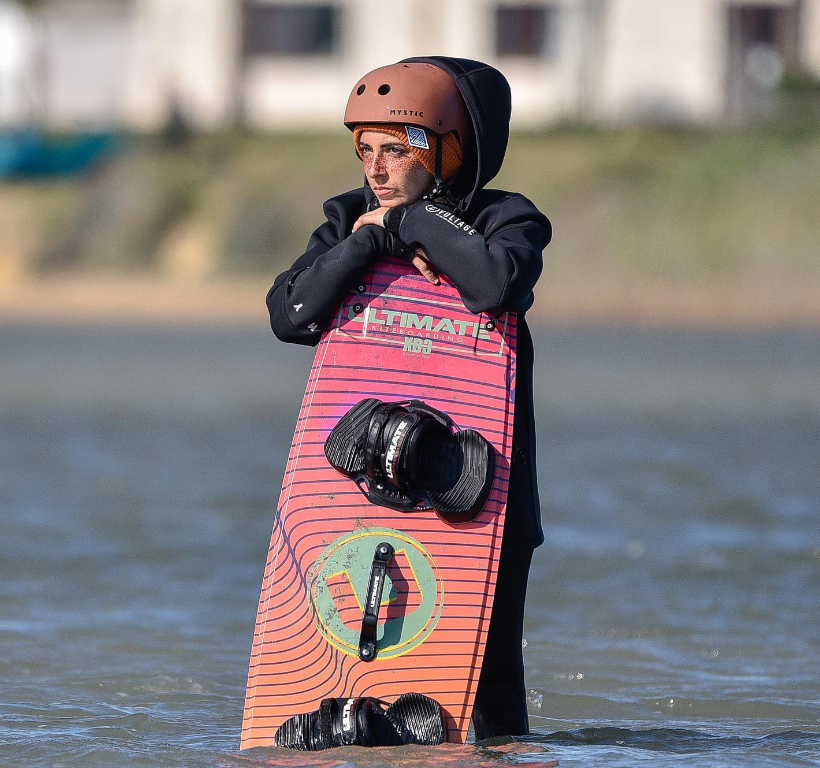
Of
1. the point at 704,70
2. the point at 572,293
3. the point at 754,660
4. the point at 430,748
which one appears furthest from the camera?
the point at 704,70

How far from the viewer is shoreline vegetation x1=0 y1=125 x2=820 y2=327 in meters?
22.7

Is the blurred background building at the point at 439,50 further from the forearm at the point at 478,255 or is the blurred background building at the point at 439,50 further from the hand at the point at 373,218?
the forearm at the point at 478,255

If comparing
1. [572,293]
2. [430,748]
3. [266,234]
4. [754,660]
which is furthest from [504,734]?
[266,234]

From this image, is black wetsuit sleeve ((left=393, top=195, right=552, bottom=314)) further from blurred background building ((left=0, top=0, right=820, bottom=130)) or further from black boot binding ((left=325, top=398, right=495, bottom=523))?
blurred background building ((left=0, top=0, right=820, bottom=130))

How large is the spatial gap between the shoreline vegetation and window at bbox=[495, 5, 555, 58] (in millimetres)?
4686

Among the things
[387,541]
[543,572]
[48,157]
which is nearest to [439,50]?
[48,157]

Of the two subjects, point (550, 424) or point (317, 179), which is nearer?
point (550, 424)

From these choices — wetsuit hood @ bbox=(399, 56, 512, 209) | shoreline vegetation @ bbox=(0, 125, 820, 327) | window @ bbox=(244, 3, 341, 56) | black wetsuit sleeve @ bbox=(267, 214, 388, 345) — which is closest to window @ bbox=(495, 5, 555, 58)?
window @ bbox=(244, 3, 341, 56)

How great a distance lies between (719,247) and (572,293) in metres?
2.49

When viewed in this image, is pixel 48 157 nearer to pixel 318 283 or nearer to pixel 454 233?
pixel 318 283

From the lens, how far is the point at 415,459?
387 cm

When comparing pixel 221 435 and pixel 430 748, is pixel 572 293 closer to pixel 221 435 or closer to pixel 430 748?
pixel 221 435

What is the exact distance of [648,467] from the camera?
1008cm

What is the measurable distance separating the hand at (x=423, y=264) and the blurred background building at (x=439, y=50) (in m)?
25.4
